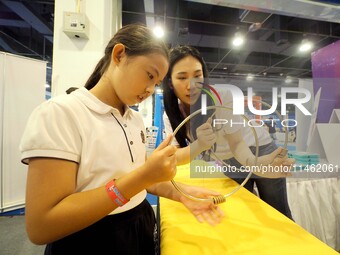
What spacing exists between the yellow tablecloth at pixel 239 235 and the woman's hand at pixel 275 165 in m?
0.25

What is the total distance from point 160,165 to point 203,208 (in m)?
0.38

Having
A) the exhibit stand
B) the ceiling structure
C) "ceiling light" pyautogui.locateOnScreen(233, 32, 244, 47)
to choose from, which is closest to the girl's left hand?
the ceiling structure

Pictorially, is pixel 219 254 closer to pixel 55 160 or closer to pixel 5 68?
pixel 55 160

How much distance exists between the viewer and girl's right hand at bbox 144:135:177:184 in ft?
1.50

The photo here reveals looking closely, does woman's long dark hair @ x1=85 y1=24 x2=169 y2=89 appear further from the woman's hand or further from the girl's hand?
the woman's hand

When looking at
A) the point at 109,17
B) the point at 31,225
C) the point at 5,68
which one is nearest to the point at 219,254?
the point at 31,225

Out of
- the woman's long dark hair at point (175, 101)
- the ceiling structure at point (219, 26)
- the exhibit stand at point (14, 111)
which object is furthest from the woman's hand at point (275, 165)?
the exhibit stand at point (14, 111)

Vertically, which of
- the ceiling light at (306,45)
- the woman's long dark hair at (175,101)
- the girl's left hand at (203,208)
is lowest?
the girl's left hand at (203,208)

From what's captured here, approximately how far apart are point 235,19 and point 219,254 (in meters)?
3.73

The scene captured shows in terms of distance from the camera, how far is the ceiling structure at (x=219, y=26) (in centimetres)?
186

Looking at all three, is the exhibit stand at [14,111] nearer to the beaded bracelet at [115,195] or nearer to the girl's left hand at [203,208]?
the girl's left hand at [203,208]

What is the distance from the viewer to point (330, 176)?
1.70 meters

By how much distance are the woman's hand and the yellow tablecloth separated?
0.25 metres

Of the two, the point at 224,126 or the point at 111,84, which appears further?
the point at 224,126
